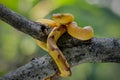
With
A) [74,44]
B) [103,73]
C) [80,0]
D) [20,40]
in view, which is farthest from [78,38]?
[103,73]

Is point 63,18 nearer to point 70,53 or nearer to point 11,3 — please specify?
point 70,53

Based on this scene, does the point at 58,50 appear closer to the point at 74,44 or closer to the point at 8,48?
the point at 74,44

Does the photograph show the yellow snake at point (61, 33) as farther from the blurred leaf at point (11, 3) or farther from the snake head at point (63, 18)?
the blurred leaf at point (11, 3)

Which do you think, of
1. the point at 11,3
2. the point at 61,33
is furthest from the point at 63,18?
the point at 11,3

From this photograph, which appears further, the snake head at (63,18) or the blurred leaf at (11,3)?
the blurred leaf at (11,3)

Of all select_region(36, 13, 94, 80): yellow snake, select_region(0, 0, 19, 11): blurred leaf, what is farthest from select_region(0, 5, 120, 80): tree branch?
select_region(0, 0, 19, 11): blurred leaf

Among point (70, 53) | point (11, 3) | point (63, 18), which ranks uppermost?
point (11, 3)

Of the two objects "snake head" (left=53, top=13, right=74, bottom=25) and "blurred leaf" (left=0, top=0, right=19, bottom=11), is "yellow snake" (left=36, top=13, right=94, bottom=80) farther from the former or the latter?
"blurred leaf" (left=0, top=0, right=19, bottom=11)

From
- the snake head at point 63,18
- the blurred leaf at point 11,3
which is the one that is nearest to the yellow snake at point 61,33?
the snake head at point 63,18
